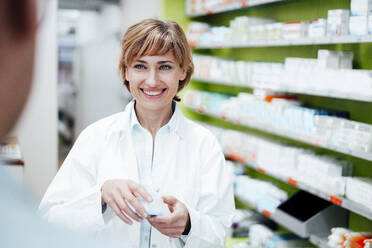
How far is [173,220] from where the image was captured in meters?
1.65

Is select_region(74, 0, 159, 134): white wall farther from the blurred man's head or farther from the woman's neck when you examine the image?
the blurred man's head

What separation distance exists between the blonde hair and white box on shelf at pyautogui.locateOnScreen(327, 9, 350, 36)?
1562 mm

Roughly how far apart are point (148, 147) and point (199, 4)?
12.3 ft

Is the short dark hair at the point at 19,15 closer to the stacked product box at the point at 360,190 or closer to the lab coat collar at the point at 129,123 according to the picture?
the lab coat collar at the point at 129,123

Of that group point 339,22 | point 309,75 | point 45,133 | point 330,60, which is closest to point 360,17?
point 339,22

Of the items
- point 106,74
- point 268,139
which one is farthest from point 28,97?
point 106,74

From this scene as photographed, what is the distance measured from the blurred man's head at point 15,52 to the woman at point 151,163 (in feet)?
4.75

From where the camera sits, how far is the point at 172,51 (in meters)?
1.94

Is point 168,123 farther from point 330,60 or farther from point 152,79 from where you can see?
point 330,60

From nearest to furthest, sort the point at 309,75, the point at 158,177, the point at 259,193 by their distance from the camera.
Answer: the point at 158,177, the point at 309,75, the point at 259,193

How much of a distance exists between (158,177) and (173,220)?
10.8 inches

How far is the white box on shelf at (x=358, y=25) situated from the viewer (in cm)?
284

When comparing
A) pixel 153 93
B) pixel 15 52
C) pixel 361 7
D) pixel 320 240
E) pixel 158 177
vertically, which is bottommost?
pixel 320 240

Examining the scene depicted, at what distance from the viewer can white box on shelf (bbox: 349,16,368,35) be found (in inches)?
112
